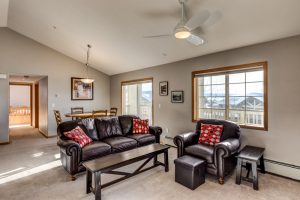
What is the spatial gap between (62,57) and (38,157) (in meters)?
3.85

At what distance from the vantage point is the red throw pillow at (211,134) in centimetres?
344

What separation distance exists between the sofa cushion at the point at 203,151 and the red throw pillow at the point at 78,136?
203 cm

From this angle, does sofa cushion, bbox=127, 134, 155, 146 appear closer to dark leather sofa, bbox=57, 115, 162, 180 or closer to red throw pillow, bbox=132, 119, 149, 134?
dark leather sofa, bbox=57, 115, 162, 180

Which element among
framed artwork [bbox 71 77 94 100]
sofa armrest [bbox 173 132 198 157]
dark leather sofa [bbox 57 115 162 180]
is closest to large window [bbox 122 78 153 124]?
framed artwork [bbox 71 77 94 100]

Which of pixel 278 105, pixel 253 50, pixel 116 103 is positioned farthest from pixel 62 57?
pixel 278 105

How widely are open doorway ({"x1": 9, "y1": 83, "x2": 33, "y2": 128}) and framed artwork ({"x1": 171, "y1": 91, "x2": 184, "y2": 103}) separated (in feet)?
25.4

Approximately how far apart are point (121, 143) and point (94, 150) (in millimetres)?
618

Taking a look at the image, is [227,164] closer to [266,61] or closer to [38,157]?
[266,61]

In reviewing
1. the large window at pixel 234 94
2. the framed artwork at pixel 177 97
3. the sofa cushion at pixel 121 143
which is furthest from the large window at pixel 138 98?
the sofa cushion at pixel 121 143

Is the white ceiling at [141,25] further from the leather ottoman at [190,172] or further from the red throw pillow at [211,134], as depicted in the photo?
the leather ottoman at [190,172]

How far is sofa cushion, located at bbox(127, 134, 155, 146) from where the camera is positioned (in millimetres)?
3999

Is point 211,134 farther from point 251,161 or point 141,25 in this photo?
point 141,25

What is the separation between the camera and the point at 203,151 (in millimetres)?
3105

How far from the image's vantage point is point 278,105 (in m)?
3.18
